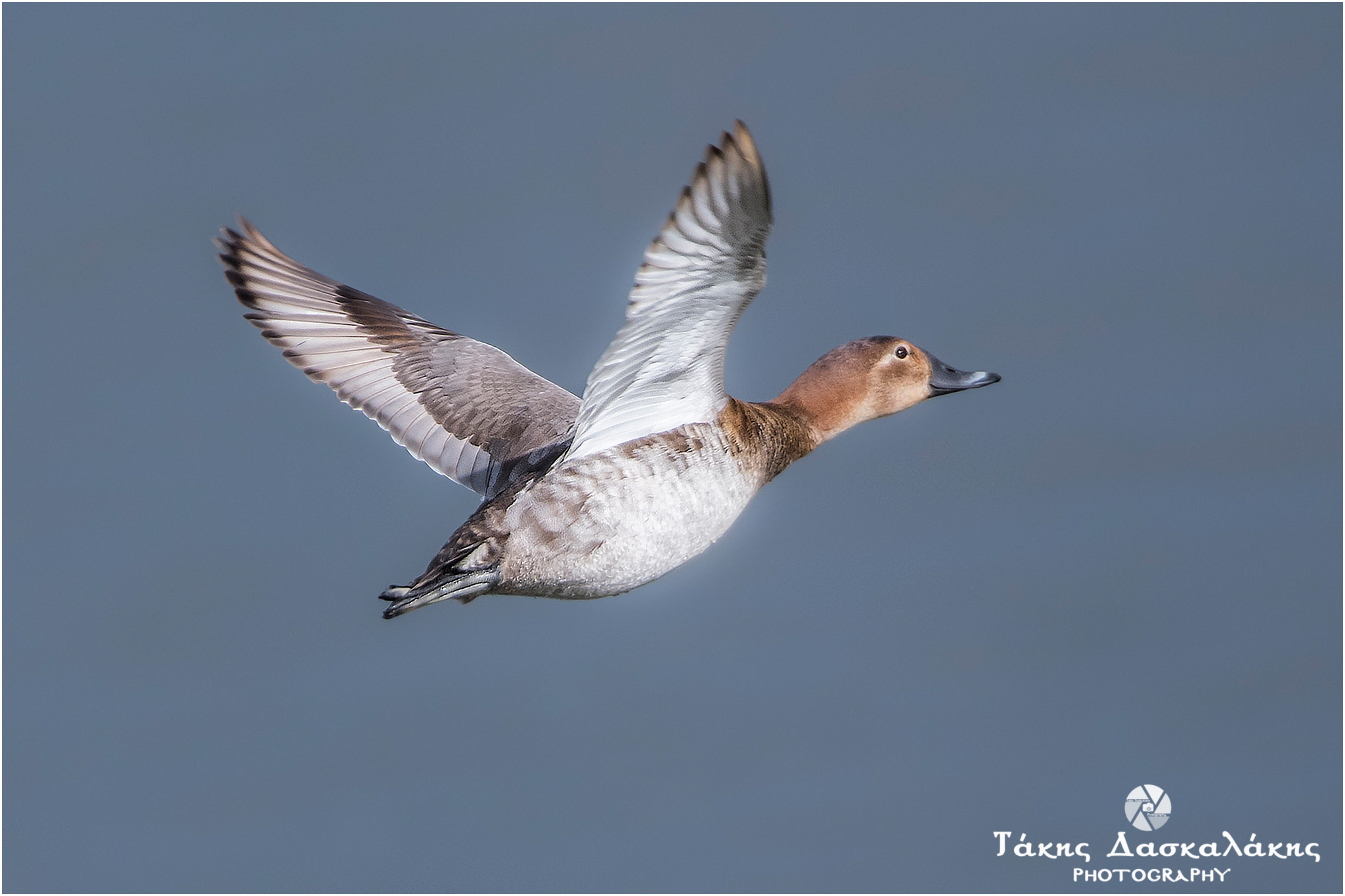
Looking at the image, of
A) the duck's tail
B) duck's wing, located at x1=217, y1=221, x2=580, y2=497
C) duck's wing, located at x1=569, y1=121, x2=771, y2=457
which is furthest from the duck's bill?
the duck's tail

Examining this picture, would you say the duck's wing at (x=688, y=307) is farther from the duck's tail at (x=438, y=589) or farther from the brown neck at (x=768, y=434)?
the duck's tail at (x=438, y=589)

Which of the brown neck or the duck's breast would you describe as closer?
the duck's breast

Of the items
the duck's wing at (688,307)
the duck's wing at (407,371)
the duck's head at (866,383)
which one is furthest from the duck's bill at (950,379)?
the duck's wing at (407,371)

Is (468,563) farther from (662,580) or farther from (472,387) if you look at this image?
(472,387)

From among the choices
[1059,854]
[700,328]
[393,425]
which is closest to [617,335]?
[700,328]

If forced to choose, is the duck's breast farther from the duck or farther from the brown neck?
the brown neck

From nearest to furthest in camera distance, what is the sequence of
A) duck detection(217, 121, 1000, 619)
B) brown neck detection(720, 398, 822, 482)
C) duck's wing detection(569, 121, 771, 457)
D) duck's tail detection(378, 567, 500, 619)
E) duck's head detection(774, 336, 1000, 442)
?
duck's wing detection(569, 121, 771, 457), duck detection(217, 121, 1000, 619), duck's tail detection(378, 567, 500, 619), brown neck detection(720, 398, 822, 482), duck's head detection(774, 336, 1000, 442)

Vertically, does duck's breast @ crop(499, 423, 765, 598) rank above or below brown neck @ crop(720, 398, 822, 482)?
below

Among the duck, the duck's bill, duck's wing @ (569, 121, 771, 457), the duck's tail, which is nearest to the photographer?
duck's wing @ (569, 121, 771, 457)

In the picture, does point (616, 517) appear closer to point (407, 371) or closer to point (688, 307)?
point (688, 307)
